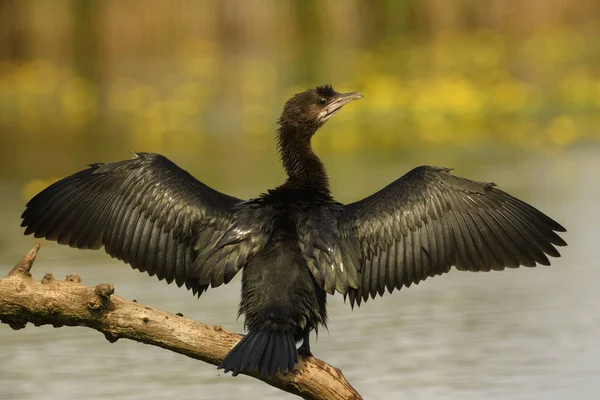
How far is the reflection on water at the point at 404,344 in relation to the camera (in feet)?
24.3

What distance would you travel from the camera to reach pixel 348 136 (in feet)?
51.6

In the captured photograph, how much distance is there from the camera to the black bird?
593 centimetres

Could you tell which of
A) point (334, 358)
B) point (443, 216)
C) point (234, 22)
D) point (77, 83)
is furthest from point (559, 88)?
point (443, 216)

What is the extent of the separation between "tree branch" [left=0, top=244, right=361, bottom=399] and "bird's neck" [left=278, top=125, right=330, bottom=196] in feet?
3.48

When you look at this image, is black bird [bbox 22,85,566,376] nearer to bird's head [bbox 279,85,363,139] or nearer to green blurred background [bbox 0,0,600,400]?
bird's head [bbox 279,85,363,139]

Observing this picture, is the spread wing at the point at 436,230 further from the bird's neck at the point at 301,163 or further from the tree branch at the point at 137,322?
the tree branch at the point at 137,322

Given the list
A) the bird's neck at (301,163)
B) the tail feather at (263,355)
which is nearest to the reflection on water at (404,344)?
the bird's neck at (301,163)

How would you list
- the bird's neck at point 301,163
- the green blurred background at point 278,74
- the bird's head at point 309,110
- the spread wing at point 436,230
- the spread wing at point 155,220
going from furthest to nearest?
the green blurred background at point 278,74
the bird's head at point 309,110
the bird's neck at point 301,163
the spread wing at point 436,230
the spread wing at point 155,220

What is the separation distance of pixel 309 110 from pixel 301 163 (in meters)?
0.38

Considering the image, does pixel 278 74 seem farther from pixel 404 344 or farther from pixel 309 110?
pixel 309 110

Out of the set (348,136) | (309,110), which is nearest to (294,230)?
(309,110)

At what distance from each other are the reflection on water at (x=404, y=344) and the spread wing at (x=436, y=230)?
1162mm

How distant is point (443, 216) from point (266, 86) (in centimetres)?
1261

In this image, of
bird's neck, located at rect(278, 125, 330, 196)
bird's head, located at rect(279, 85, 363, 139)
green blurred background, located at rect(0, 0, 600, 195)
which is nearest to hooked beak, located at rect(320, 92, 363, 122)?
bird's head, located at rect(279, 85, 363, 139)
